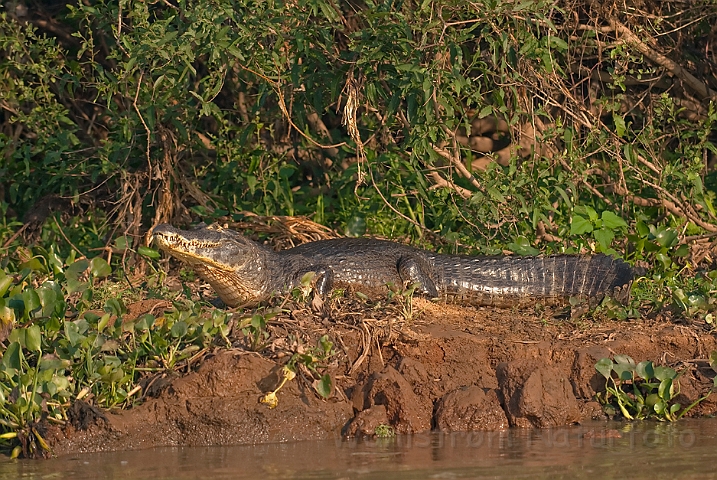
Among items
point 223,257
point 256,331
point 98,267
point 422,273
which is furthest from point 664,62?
point 98,267

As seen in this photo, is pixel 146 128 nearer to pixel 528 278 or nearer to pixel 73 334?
pixel 73 334

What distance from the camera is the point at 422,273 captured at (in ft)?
21.9

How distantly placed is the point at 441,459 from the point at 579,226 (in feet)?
10.4

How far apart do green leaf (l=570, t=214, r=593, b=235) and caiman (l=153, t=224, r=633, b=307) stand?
1.49 feet

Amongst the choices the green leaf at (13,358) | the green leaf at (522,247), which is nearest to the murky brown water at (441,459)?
the green leaf at (13,358)

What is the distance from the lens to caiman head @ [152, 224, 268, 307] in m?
5.99

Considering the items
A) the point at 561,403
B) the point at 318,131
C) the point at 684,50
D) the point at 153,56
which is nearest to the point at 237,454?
the point at 561,403

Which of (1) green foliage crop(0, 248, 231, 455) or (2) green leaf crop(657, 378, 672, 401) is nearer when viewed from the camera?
(1) green foliage crop(0, 248, 231, 455)

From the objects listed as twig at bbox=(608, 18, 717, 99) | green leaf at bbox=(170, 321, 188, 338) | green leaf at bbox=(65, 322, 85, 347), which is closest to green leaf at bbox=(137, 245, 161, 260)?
green leaf at bbox=(65, 322, 85, 347)

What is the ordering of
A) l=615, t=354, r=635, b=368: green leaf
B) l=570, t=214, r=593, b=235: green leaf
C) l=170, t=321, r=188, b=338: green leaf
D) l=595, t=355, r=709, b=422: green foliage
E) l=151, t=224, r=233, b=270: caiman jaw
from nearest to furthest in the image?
l=170, t=321, r=188, b=338: green leaf, l=595, t=355, r=709, b=422: green foliage, l=615, t=354, r=635, b=368: green leaf, l=151, t=224, r=233, b=270: caiman jaw, l=570, t=214, r=593, b=235: green leaf

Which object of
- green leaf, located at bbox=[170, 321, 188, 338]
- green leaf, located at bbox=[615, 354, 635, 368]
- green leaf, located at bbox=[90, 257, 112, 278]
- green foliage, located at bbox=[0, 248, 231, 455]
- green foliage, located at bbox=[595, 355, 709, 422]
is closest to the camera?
green foliage, located at bbox=[0, 248, 231, 455]

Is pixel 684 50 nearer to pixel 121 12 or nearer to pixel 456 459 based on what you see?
pixel 121 12

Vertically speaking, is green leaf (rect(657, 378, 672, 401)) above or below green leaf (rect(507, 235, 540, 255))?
below

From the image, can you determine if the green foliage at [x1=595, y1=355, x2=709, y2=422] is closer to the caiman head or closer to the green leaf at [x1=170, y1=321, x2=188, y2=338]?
the green leaf at [x1=170, y1=321, x2=188, y2=338]
